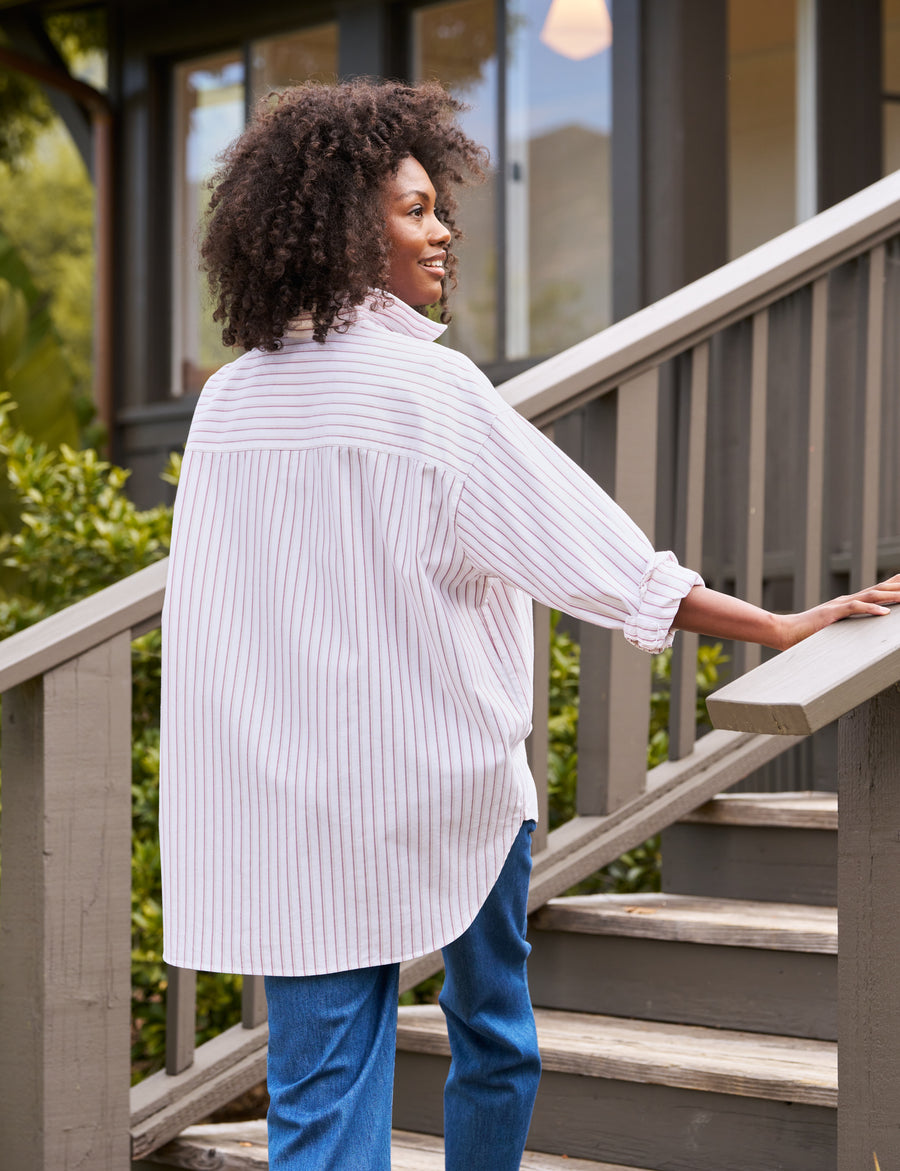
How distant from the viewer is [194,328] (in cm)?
764

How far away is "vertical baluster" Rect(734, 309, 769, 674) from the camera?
10.4 ft

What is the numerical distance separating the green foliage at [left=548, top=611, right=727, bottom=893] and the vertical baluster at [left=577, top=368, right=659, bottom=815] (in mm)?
433

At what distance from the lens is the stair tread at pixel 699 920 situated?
277cm

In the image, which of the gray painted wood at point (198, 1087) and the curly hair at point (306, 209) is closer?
the curly hair at point (306, 209)

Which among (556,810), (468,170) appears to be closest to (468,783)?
(468,170)

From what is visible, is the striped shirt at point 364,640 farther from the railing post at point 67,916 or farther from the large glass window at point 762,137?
the large glass window at point 762,137

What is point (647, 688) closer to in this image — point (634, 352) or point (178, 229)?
point (634, 352)

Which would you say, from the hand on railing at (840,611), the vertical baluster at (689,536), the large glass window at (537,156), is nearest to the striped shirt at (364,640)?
the hand on railing at (840,611)

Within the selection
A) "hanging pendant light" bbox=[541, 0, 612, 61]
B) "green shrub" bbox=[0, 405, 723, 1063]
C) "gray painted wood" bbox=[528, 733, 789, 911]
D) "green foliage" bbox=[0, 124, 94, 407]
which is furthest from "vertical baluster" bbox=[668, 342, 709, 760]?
"green foliage" bbox=[0, 124, 94, 407]

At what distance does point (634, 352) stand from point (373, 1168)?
1.67 meters

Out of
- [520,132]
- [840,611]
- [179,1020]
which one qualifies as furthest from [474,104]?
[840,611]

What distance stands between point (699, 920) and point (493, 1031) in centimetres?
96

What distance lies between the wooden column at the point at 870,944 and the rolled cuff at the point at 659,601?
9.5 inches

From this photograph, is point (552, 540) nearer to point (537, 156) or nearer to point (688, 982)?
point (688, 982)
